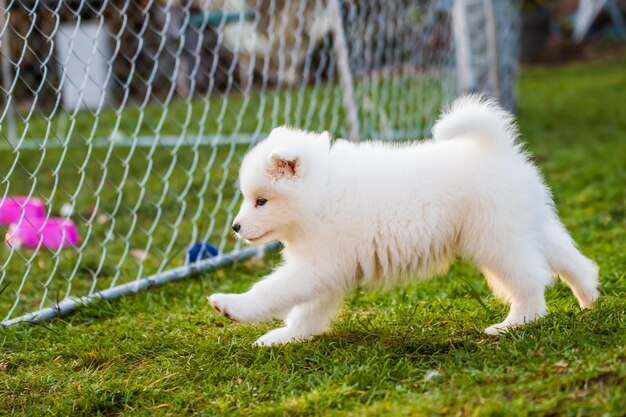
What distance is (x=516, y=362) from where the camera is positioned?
7.23 feet

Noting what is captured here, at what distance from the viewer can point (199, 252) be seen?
12.3 ft

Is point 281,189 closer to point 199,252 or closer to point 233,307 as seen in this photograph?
point 233,307

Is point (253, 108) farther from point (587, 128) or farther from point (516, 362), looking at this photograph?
point (516, 362)

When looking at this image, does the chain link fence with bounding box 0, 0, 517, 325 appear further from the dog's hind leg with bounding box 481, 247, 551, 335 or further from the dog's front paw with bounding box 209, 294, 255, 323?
the dog's hind leg with bounding box 481, 247, 551, 335

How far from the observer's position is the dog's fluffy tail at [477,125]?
258cm

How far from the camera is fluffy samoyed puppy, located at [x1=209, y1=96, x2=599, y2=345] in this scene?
2.52 metres

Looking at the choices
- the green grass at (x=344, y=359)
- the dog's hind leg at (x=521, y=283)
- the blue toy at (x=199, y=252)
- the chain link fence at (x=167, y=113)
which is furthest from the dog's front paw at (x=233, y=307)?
the blue toy at (x=199, y=252)

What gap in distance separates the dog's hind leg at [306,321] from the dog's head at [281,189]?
242mm

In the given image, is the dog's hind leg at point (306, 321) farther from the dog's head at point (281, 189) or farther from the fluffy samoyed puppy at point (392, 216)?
the dog's head at point (281, 189)

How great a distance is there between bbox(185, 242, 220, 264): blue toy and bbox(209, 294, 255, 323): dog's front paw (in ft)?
4.10

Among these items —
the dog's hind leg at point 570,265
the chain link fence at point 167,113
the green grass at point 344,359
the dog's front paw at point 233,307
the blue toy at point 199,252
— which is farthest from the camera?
the blue toy at point 199,252

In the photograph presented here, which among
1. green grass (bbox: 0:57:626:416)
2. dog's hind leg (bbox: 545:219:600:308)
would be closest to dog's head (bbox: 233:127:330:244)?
green grass (bbox: 0:57:626:416)

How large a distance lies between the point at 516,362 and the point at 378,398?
38 centimetres

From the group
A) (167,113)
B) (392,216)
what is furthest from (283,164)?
(167,113)
